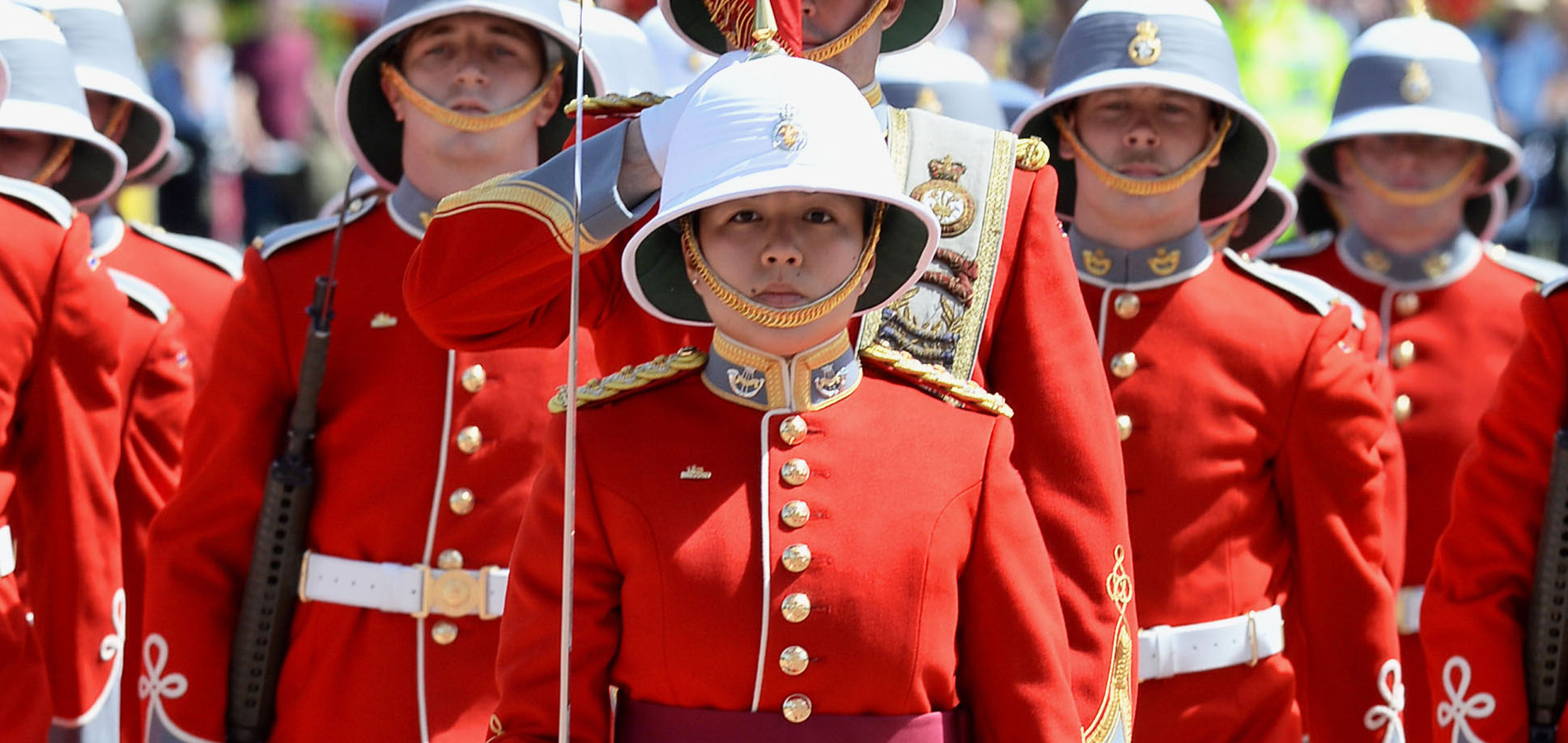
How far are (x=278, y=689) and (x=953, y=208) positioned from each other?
2.16m

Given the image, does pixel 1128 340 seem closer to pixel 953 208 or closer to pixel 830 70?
pixel 953 208

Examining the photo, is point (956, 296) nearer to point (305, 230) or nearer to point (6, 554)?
point (305, 230)

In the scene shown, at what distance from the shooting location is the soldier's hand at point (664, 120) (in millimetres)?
4293

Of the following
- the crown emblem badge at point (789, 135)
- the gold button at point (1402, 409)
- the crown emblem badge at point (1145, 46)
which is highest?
the crown emblem badge at point (1145, 46)

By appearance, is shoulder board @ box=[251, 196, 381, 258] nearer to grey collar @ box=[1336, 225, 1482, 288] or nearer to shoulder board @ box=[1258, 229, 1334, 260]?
shoulder board @ box=[1258, 229, 1334, 260]

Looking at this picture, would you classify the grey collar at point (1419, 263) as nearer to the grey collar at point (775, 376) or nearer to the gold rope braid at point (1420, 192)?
the gold rope braid at point (1420, 192)

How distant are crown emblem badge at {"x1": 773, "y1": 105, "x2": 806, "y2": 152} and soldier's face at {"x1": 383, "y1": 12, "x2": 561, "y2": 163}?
223 cm

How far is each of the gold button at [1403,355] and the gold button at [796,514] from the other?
14.4 feet

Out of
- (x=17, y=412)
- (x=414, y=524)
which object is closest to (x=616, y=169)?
(x=414, y=524)

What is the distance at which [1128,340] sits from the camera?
6.59 m

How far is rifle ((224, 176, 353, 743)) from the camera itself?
593 cm

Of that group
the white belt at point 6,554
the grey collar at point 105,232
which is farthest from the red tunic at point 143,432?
the white belt at point 6,554

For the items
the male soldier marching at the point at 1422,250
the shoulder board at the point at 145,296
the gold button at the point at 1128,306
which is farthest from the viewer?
the male soldier marching at the point at 1422,250

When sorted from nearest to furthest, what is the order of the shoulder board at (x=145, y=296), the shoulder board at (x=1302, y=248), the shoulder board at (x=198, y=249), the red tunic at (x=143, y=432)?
the red tunic at (x=143, y=432) → the shoulder board at (x=145, y=296) → the shoulder board at (x=198, y=249) → the shoulder board at (x=1302, y=248)
